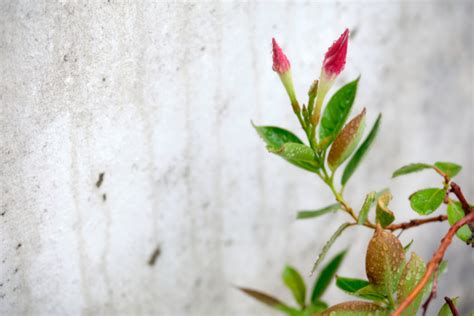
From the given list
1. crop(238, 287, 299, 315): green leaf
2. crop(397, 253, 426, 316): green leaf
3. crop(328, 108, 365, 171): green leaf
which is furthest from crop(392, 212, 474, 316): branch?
crop(238, 287, 299, 315): green leaf

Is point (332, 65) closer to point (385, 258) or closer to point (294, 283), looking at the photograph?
→ point (385, 258)

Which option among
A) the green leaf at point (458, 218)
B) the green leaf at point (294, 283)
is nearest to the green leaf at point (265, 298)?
the green leaf at point (294, 283)

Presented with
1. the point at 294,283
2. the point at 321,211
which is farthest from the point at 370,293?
the point at 294,283

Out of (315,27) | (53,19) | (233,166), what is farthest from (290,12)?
(53,19)

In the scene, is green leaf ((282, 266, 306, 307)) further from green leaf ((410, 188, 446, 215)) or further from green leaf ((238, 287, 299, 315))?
green leaf ((410, 188, 446, 215))

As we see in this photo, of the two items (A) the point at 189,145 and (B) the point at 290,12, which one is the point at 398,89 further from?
(A) the point at 189,145

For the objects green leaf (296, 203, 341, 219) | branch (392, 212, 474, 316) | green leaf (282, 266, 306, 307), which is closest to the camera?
branch (392, 212, 474, 316)
